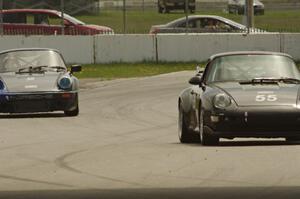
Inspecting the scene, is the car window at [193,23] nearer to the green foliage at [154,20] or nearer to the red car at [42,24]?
the green foliage at [154,20]

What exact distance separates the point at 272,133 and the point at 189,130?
6.75 feet

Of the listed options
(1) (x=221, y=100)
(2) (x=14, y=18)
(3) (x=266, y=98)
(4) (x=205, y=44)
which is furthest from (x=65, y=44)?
(3) (x=266, y=98)

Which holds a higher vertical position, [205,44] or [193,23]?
[193,23]

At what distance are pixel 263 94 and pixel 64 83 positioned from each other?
816 centimetres

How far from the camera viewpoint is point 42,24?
40.3 metres

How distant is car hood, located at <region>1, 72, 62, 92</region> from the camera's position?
21.5m

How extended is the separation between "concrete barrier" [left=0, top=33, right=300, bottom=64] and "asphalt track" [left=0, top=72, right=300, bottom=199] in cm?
1490

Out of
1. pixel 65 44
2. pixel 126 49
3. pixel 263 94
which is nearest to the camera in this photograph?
pixel 263 94

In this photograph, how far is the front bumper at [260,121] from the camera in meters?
13.9

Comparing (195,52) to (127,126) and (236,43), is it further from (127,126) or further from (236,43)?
(127,126)

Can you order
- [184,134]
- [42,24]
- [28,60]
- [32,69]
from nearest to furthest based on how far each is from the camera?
[184,134], [32,69], [28,60], [42,24]

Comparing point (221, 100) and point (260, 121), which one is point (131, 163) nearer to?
point (221, 100)

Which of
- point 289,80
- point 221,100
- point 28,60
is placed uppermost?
point 289,80

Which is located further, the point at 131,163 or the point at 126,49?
the point at 126,49
